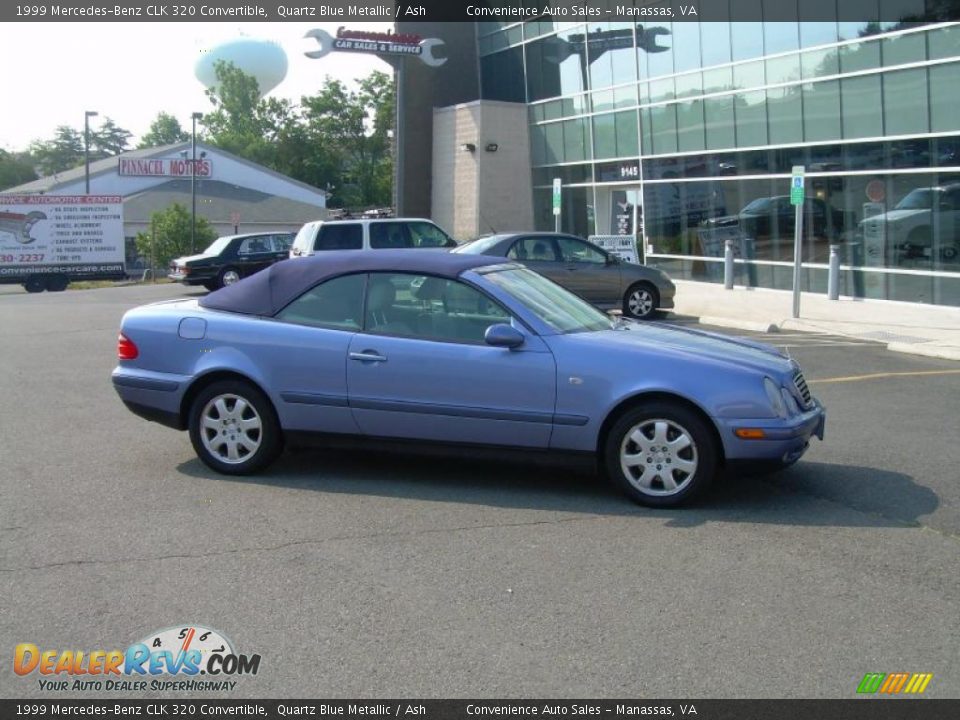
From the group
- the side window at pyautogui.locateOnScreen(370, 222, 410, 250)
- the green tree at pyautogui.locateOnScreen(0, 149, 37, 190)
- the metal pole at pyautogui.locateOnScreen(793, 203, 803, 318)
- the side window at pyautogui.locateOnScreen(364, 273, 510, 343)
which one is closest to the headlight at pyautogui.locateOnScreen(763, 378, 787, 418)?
the side window at pyautogui.locateOnScreen(364, 273, 510, 343)

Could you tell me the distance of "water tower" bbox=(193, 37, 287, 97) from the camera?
316ft

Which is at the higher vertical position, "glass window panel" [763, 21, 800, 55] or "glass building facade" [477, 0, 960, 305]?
"glass window panel" [763, 21, 800, 55]

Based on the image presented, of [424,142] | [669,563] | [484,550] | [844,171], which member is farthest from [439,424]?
[424,142]

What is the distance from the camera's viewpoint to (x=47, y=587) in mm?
5039

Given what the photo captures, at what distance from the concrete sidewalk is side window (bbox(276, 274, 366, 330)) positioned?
30.0ft

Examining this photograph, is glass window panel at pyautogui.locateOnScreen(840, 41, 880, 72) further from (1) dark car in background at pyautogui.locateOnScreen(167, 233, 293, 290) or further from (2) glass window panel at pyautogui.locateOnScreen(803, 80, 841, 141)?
(1) dark car in background at pyautogui.locateOnScreen(167, 233, 293, 290)

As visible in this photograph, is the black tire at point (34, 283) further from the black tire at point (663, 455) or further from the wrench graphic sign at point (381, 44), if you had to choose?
the black tire at point (663, 455)

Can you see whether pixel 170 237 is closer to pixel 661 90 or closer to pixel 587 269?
pixel 661 90

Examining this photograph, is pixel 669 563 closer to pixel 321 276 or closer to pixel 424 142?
pixel 321 276

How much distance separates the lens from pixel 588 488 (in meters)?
6.91

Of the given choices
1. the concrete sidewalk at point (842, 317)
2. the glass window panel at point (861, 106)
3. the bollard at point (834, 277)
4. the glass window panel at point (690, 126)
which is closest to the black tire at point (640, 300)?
the concrete sidewalk at point (842, 317)

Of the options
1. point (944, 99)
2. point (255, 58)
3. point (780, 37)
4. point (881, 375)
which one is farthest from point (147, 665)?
point (255, 58)

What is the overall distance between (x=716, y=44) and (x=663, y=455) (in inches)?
797

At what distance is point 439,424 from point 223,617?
7.79 feet
